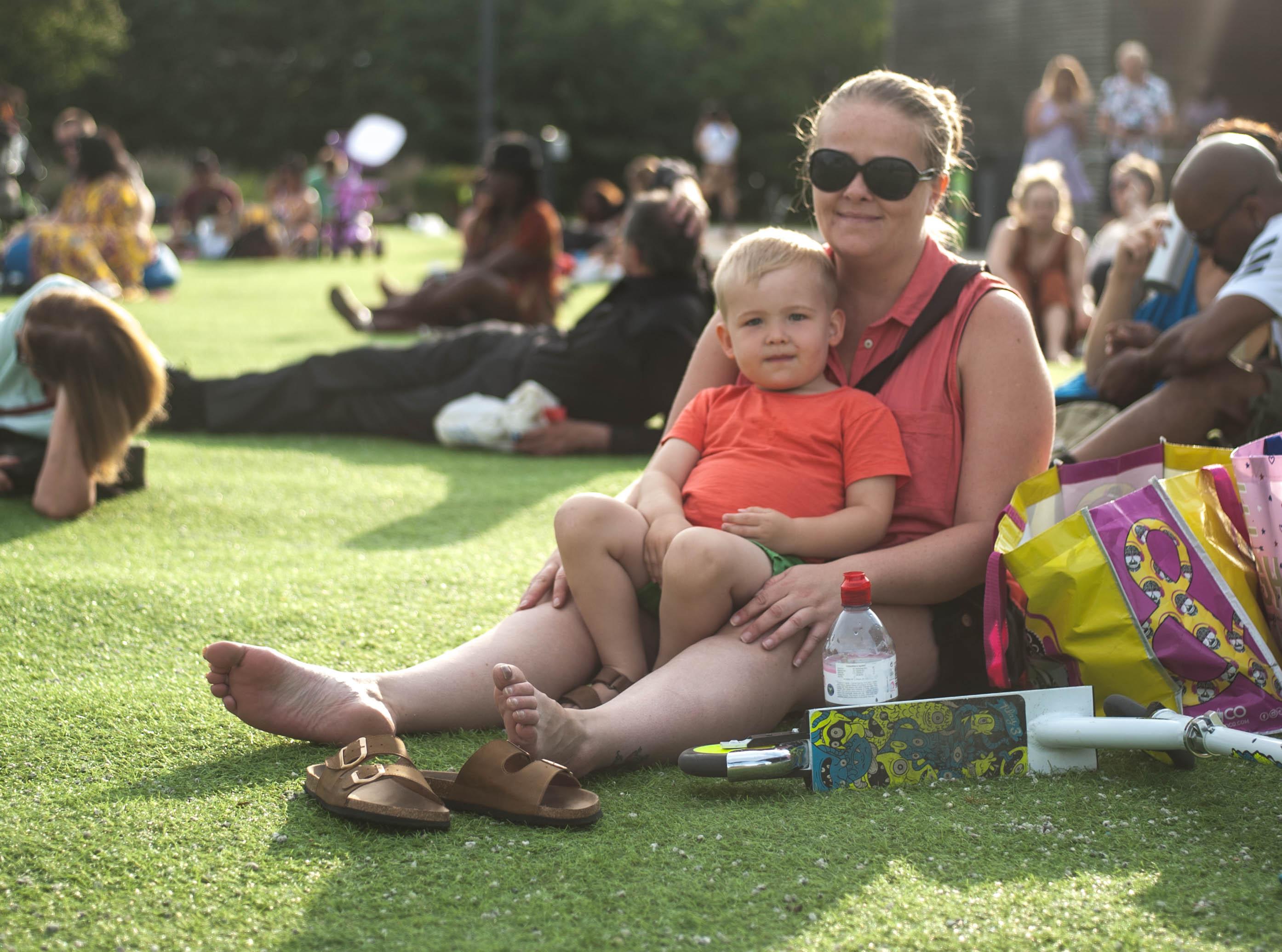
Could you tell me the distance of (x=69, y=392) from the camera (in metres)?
4.36

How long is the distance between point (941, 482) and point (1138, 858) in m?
0.90

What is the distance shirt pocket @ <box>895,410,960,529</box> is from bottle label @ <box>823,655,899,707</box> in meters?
0.44

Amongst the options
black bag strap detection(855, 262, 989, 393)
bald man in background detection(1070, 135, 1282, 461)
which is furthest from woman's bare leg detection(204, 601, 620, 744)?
bald man in background detection(1070, 135, 1282, 461)

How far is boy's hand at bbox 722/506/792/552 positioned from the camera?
2.57m

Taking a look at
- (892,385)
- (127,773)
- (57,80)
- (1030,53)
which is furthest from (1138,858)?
(57,80)

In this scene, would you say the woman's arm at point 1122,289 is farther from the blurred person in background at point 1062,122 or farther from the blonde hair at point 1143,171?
the blurred person in background at point 1062,122

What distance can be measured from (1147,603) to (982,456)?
44 centimetres

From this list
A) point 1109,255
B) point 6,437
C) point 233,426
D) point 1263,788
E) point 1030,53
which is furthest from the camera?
point 1030,53

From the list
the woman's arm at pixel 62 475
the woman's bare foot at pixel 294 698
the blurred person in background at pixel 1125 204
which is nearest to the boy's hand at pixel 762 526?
the woman's bare foot at pixel 294 698

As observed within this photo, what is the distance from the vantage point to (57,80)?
33.8 m

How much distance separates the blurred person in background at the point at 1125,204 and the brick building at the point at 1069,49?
607 cm

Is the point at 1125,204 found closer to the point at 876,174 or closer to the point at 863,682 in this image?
the point at 876,174

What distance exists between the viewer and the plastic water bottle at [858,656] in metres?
2.39

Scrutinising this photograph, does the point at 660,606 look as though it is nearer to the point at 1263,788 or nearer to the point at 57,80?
the point at 1263,788
